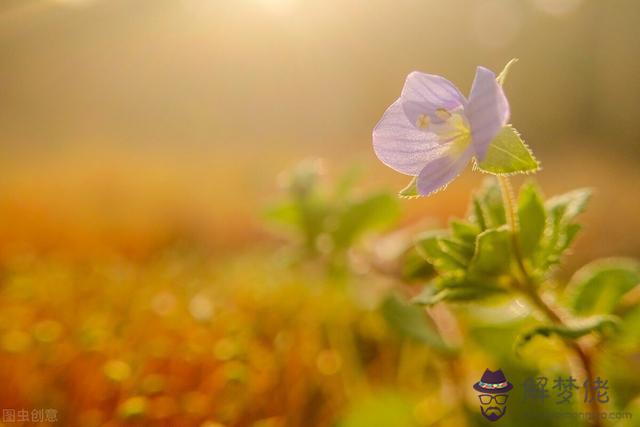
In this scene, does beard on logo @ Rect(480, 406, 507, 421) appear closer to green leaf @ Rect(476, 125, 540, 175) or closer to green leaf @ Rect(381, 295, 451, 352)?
green leaf @ Rect(381, 295, 451, 352)

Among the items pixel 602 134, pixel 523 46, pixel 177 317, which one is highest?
pixel 523 46

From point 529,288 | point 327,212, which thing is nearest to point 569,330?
point 529,288

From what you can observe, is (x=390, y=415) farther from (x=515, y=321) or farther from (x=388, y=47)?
(x=388, y=47)

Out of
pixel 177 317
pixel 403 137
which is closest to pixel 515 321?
pixel 403 137

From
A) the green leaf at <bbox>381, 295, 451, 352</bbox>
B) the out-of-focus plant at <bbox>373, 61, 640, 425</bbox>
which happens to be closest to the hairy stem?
the out-of-focus plant at <bbox>373, 61, 640, 425</bbox>

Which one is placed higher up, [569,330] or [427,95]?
[427,95]

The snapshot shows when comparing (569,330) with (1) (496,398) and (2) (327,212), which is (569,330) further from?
(2) (327,212)

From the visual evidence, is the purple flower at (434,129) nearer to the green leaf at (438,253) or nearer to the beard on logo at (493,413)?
the green leaf at (438,253)
